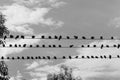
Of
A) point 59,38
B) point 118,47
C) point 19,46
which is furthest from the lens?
point 118,47

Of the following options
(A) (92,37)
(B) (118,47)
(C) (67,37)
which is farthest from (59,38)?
(B) (118,47)

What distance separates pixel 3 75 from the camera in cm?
4128

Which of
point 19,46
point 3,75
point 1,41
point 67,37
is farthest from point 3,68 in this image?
point 67,37

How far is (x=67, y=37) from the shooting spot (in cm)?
2764

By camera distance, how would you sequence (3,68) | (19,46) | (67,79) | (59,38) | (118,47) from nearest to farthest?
(59,38)
(19,46)
(118,47)
(3,68)
(67,79)

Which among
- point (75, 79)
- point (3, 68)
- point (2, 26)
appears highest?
point (2, 26)

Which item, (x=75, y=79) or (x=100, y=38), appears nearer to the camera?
(x=100, y=38)

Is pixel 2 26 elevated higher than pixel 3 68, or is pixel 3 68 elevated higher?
pixel 2 26

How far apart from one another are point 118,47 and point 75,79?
32.2 meters

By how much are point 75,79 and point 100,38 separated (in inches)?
1400

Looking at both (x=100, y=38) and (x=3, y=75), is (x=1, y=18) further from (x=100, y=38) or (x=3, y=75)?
(x=100, y=38)

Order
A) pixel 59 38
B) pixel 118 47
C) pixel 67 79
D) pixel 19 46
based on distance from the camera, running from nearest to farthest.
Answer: pixel 59 38, pixel 19 46, pixel 118 47, pixel 67 79

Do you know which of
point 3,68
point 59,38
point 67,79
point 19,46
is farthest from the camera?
point 67,79

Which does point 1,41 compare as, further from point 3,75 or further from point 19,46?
point 19,46
